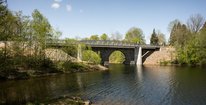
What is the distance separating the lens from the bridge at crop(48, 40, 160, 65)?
107 m

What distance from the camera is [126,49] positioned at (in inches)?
4545

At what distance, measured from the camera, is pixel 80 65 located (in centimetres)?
7869

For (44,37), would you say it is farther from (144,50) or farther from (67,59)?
(144,50)

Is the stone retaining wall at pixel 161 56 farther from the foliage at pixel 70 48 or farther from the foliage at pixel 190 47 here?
the foliage at pixel 70 48

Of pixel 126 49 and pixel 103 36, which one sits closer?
pixel 126 49

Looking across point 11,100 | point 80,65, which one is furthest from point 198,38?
point 11,100

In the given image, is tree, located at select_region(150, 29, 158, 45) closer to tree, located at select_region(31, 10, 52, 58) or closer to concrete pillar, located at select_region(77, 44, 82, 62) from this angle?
concrete pillar, located at select_region(77, 44, 82, 62)

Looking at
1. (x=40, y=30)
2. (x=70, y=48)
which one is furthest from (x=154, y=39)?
(x=40, y=30)

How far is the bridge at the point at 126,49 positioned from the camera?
10678cm

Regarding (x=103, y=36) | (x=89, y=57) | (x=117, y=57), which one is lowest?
(x=89, y=57)

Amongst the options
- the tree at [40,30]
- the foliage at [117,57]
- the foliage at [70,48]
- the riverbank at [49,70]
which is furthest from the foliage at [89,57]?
the foliage at [117,57]

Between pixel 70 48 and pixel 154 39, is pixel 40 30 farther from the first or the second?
pixel 154 39

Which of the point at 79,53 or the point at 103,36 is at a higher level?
the point at 103,36

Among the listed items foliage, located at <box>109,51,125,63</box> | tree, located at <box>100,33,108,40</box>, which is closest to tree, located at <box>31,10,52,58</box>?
foliage, located at <box>109,51,125,63</box>
